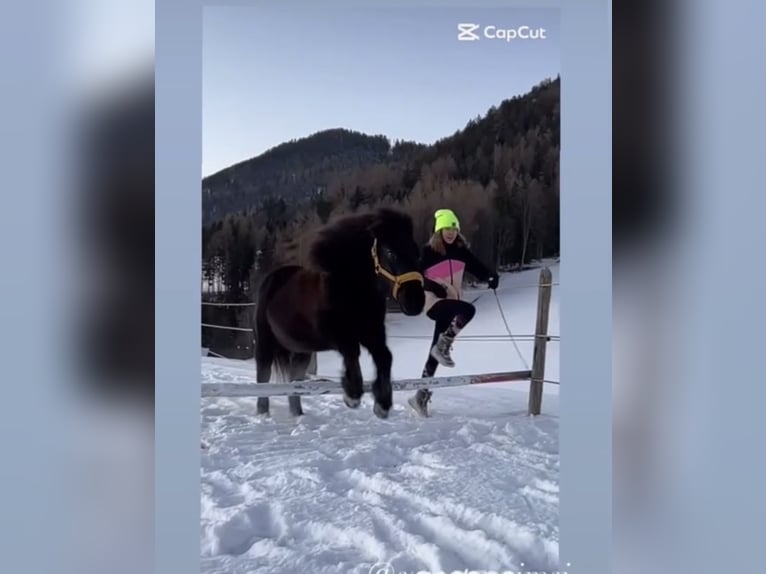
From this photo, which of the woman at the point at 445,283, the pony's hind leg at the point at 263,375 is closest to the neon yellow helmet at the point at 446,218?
the woman at the point at 445,283

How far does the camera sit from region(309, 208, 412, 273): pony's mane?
223cm

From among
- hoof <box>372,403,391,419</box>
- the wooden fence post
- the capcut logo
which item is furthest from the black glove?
the capcut logo

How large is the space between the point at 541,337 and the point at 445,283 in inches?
15.7

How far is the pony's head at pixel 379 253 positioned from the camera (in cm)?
224

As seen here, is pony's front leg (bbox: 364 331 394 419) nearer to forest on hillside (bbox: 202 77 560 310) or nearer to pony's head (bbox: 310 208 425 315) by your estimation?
pony's head (bbox: 310 208 425 315)

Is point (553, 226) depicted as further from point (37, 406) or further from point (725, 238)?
point (37, 406)

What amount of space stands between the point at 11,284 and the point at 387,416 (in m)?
1.30

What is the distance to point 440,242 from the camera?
2248mm

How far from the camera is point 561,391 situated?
84.5 inches

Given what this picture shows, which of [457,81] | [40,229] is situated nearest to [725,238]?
[457,81]

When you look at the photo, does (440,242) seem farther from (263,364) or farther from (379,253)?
(263,364)

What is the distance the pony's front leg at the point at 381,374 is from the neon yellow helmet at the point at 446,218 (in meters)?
0.46

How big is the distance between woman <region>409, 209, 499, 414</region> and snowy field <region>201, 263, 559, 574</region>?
1.5 inches

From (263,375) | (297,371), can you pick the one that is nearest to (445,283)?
(297,371)
